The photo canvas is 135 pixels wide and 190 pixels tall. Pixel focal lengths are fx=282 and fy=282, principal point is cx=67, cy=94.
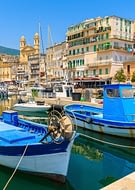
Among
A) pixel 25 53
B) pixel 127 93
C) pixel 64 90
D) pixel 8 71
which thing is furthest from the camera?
pixel 8 71

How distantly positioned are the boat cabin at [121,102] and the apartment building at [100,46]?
38.1m

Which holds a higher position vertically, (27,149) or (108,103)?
(108,103)

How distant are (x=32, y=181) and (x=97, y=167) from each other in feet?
10.9

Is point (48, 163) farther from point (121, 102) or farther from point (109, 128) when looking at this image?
point (109, 128)

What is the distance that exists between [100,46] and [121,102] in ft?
138

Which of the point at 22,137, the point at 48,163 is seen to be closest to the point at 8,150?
the point at 22,137

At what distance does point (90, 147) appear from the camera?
16469mm

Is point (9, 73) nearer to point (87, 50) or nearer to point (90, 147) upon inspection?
point (87, 50)

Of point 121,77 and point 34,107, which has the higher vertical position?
point 121,77

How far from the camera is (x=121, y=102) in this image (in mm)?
16953

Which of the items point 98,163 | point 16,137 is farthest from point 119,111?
Result: point 16,137

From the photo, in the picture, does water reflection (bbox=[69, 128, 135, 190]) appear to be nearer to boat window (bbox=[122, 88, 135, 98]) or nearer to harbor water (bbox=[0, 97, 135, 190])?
harbor water (bbox=[0, 97, 135, 190])

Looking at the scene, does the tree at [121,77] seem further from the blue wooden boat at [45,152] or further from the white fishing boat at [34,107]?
the blue wooden boat at [45,152]

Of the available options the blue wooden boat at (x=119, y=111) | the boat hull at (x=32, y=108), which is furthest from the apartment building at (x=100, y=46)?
the blue wooden boat at (x=119, y=111)
